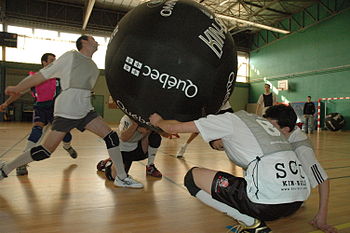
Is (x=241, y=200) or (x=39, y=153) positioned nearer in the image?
(x=241, y=200)

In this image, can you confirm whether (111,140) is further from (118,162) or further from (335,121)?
(335,121)

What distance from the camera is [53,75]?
236 centimetres

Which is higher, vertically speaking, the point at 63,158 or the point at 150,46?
the point at 150,46

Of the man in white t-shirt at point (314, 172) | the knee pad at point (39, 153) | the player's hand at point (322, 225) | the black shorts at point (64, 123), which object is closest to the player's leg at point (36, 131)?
the knee pad at point (39, 153)

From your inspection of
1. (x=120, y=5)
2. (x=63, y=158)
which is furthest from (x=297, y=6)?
(x=63, y=158)

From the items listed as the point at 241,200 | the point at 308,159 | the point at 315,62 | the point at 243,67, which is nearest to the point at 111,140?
the point at 241,200

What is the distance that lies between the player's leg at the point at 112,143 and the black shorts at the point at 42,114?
125 cm

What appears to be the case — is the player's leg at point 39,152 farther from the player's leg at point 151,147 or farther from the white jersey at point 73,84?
the player's leg at point 151,147

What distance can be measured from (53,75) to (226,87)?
1510mm

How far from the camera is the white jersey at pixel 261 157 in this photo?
147cm

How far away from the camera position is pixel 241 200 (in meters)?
1.53

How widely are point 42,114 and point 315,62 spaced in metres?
14.7

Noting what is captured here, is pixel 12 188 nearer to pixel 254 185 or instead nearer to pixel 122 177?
pixel 122 177

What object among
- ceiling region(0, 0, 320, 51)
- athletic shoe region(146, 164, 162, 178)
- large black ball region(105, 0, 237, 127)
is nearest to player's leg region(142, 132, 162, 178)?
athletic shoe region(146, 164, 162, 178)
